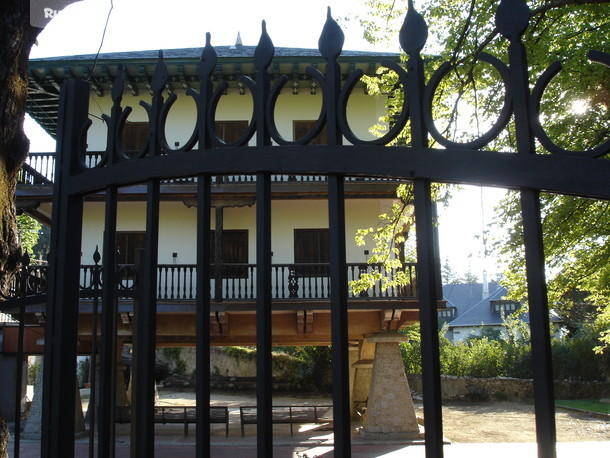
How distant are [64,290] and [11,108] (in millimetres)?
1214

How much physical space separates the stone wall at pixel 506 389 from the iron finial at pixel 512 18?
31.0 metres

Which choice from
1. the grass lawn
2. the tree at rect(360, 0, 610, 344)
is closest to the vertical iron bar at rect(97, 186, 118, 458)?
the tree at rect(360, 0, 610, 344)

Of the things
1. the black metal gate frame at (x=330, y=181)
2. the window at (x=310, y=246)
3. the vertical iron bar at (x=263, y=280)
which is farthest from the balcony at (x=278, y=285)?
the vertical iron bar at (x=263, y=280)

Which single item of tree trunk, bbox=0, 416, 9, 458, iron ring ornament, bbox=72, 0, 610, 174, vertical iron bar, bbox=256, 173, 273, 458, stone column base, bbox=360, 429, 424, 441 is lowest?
stone column base, bbox=360, 429, 424, 441

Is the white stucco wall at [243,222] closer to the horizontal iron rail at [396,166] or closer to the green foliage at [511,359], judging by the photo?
the green foliage at [511,359]

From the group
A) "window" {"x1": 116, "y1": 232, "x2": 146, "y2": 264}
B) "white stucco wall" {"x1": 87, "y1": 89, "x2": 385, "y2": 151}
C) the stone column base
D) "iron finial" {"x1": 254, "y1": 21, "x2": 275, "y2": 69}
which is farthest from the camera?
"white stucco wall" {"x1": 87, "y1": 89, "x2": 385, "y2": 151}

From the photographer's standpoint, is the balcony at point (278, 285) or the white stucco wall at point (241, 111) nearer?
the balcony at point (278, 285)

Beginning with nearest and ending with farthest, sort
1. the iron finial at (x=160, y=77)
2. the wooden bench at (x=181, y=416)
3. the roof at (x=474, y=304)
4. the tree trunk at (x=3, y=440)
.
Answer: the iron finial at (x=160, y=77) < the tree trunk at (x=3, y=440) < the wooden bench at (x=181, y=416) < the roof at (x=474, y=304)

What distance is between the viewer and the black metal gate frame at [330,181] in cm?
154

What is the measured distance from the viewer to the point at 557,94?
1047 centimetres

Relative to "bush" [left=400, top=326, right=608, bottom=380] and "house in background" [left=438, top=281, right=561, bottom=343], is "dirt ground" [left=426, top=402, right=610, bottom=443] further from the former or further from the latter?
"house in background" [left=438, top=281, right=561, bottom=343]

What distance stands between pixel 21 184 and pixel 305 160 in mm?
17157

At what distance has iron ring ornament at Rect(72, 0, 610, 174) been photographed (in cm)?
155

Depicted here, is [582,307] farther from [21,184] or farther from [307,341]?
[21,184]
